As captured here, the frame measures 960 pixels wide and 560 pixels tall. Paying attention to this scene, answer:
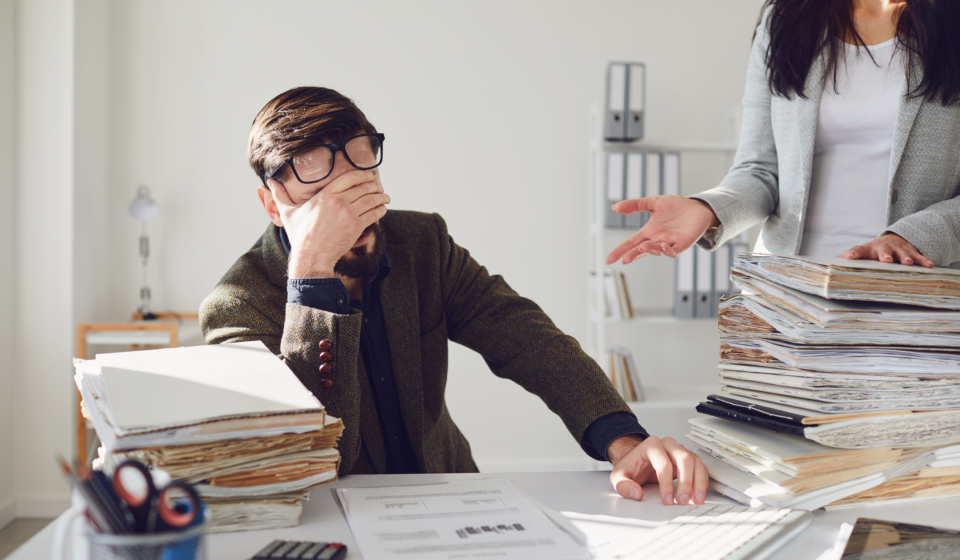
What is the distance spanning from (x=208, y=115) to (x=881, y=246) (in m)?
2.79

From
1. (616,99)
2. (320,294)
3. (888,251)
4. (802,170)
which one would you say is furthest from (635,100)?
(320,294)

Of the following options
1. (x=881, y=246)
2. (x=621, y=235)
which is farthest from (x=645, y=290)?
(x=881, y=246)

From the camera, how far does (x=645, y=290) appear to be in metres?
3.15

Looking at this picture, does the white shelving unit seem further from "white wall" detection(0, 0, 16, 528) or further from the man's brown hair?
"white wall" detection(0, 0, 16, 528)

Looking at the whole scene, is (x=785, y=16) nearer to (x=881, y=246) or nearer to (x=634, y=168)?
(x=881, y=246)

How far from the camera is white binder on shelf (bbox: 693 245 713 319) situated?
9.24 feet

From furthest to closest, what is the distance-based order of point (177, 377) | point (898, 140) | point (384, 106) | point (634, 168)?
point (384, 106) < point (634, 168) < point (898, 140) < point (177, 377)

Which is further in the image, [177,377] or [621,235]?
[621,235]

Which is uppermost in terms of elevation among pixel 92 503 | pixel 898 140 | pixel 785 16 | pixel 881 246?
pixel 785 16

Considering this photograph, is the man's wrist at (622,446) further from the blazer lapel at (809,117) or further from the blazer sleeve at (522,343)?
the blazer lapel at (809,117)

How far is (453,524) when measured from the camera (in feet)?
2.20

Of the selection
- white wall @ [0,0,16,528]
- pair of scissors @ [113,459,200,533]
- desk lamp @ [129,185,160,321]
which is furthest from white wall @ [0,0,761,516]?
pair of scissors @ [113,459,200,533]

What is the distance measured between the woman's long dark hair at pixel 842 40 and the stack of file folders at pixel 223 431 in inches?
Answer: 37.6

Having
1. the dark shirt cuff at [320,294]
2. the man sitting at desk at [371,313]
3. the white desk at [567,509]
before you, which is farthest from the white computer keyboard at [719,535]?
the dark shirt cuff at [320,294]
